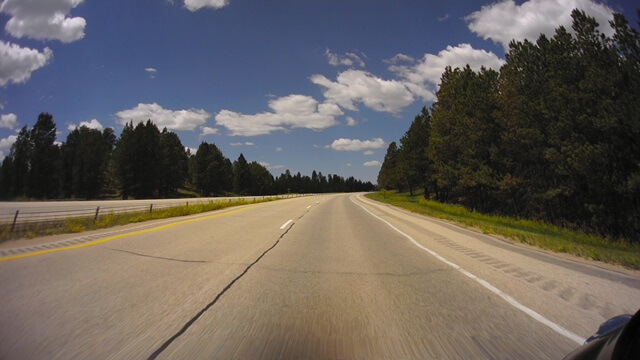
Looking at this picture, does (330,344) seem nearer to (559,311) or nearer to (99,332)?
(99,332)

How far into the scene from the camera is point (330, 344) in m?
3.49

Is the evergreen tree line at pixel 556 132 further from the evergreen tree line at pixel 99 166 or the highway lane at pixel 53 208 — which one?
the evergreen tree line at pixel 99 166

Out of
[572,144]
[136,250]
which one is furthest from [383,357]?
[572,144]

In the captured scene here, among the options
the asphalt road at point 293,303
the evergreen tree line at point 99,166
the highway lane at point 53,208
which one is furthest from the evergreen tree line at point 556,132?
the evergreen tree line at point 99,166

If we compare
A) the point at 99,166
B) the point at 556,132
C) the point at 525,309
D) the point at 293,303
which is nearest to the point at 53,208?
the point at 293,303

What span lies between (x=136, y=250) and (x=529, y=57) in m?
29.8

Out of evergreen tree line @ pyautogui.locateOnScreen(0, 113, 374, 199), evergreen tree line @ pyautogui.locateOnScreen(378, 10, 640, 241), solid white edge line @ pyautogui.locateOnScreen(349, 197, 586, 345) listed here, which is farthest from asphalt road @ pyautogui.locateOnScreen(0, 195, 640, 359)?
evergreen tree line @ pyautogui.locateOnScreen(0, 113, 374, 199)

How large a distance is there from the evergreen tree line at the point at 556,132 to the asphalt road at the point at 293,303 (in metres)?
14.1

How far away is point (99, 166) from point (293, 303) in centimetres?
7557

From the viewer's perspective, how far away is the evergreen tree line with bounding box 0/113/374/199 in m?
56.8

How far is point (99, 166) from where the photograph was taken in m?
67.1

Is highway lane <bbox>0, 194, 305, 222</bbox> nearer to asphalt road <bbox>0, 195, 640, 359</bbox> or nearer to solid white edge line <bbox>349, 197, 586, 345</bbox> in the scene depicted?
asphalt road <bbox>0, 195, 640, 359</bbox>

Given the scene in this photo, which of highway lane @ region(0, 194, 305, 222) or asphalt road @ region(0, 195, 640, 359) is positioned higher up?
asphalt road @ region(0, 195, 640, 359)

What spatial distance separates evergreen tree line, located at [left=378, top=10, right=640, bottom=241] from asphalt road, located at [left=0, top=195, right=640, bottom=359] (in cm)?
1413
